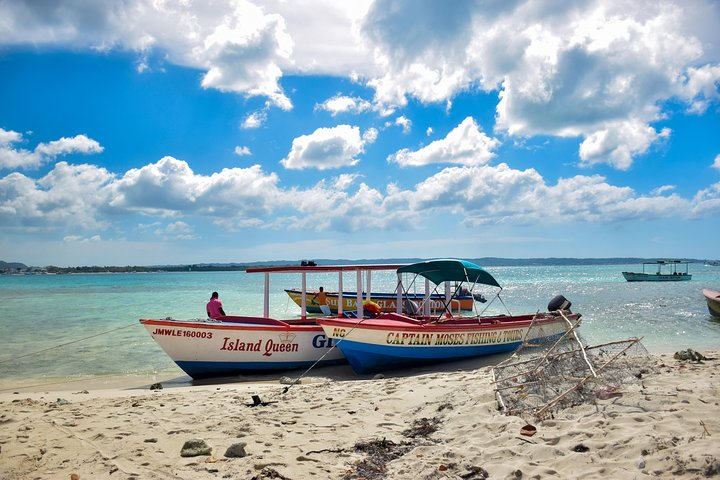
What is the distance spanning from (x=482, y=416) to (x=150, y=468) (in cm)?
423

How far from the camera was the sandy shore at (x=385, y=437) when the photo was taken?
510 cm

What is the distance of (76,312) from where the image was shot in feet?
114

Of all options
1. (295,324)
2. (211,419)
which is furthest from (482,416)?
(295,324)

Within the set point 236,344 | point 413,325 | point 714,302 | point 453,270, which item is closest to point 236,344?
point 236,344

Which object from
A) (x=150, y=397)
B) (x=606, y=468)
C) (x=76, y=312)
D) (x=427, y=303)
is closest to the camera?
(x=606, y=468)

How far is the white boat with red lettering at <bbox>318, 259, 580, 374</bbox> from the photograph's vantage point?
12859 mm

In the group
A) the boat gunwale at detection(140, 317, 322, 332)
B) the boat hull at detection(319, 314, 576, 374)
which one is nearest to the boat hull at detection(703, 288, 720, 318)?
the boat hull at detection(319, 314, 576, 374)

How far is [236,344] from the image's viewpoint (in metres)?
13.4

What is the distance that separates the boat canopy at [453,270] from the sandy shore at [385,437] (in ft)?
21.2

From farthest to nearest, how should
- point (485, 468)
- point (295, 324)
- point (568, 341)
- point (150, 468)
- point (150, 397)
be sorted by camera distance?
point (295, 324) → point (150, 397) → point (568, 341) → point (150, 468) → point (485, 468)

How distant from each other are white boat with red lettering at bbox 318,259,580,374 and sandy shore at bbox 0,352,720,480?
3754mm

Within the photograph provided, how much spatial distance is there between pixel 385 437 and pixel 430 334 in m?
6.85

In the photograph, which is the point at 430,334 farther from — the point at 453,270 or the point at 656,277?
the point at 656,277

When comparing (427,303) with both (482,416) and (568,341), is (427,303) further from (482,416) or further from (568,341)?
(482,416)
